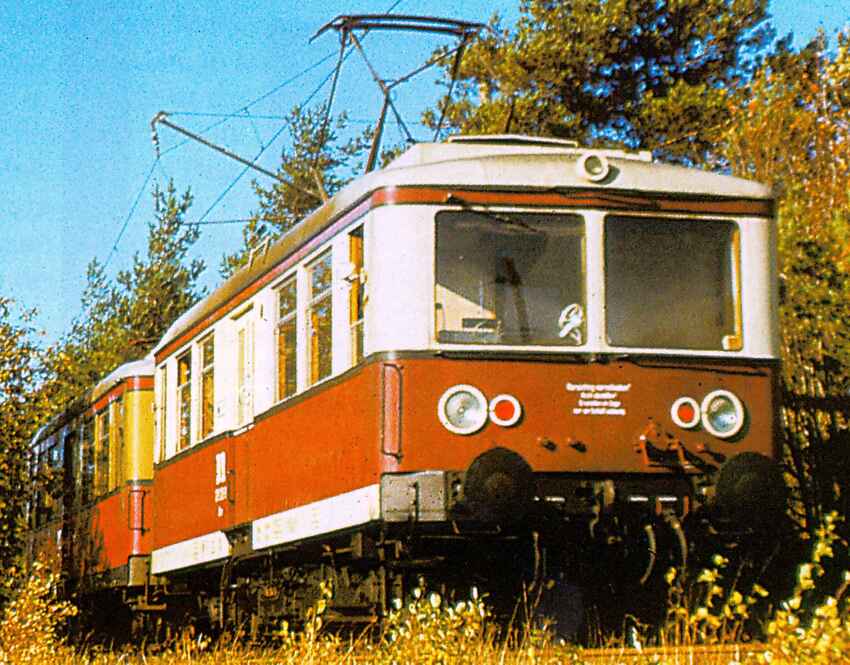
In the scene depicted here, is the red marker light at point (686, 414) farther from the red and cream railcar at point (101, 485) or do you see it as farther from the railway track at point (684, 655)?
the red and cream railcar at point (101, 485)

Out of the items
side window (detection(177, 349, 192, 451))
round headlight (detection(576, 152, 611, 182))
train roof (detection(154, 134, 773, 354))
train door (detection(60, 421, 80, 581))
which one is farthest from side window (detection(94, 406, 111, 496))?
round headlight (detection(576, 152, 611, 182))

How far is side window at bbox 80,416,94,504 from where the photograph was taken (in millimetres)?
19906

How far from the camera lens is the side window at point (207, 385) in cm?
1388

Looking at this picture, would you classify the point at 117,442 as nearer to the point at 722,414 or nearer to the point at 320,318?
the point at 320,318

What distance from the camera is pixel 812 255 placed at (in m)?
16.3

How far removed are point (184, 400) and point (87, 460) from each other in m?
5.43

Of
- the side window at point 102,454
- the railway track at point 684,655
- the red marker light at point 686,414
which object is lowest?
the railway track at point 684,655

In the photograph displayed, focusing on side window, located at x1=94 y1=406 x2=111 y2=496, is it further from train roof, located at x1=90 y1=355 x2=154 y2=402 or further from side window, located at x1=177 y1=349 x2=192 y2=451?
side window, located at x1=177 y1=349 x2=192 y2=451

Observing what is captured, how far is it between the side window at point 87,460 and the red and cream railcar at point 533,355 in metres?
9.49

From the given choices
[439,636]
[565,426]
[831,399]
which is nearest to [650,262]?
[565,426]

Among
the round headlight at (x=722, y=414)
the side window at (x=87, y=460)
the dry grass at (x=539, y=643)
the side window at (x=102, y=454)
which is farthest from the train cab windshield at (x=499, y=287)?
the side window at (x=87, y=460)

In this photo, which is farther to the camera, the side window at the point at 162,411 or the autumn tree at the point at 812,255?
the side window at the point at 162,411

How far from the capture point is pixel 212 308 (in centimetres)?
1403

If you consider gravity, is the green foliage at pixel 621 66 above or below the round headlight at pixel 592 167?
above
